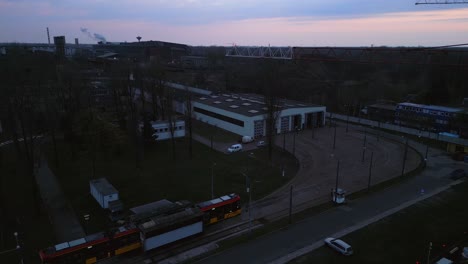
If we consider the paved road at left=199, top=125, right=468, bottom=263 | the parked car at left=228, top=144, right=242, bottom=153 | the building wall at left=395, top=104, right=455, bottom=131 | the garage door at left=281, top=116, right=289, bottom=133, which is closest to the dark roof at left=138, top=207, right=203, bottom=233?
the paved road at left=199, top=125, right=468, bottom=263

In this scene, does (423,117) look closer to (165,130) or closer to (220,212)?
(165,130)

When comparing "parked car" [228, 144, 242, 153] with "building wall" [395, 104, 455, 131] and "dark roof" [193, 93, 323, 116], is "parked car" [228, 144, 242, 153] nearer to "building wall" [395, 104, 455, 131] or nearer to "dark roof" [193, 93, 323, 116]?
"dark roof" [193, 93, 323, 116]

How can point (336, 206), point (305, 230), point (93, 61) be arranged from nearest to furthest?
point (305, 230) < point (336, 206) < point (93, 61)

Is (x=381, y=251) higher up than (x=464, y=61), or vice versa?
(x=464, y=61)

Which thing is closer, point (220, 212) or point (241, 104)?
point (220, 212)

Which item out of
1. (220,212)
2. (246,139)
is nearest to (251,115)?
(246,139)

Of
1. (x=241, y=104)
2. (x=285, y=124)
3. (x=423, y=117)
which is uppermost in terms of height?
(x=241, y=104)

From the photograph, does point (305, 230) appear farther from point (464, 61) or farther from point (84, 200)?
point (464, 61)

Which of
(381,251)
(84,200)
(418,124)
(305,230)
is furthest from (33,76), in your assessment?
(418,124)
